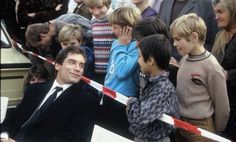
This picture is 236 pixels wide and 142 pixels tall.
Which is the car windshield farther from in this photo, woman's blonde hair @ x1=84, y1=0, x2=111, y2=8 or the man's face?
woman's blonde hair @ x1=84, y1=0, x2=111, y2=8

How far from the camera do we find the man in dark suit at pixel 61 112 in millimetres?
2713

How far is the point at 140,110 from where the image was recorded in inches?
103

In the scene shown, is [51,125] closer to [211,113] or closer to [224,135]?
[211,113]

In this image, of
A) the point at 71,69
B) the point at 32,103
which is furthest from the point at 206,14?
the point at 32,103

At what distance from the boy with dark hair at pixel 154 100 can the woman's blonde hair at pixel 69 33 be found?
118cm

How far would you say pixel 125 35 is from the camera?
3.35 meters

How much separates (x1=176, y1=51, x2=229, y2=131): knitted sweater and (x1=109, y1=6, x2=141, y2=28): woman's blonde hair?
69 centimetres

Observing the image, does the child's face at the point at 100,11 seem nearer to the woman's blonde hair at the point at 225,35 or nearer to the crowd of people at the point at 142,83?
the crowd of people at the point at 142,83

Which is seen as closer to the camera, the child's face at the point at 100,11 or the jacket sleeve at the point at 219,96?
the jacket sleeve at the point at 219,96

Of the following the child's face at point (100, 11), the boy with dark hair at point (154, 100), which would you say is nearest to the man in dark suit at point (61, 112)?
the boy with dark hair at point (154, 100)

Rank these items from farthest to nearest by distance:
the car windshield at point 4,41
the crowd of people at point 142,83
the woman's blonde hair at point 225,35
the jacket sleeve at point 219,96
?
1. the woman's blonde hair at point 225,35
2. the jacket sleeve at point 219,96
3. the crowd of people at point 142,83
4. the car windshield at point 4,41

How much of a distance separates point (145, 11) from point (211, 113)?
1.36m

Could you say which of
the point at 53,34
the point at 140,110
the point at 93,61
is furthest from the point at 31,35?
the point at 140,110

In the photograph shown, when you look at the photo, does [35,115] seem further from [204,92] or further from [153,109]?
[204,92]
